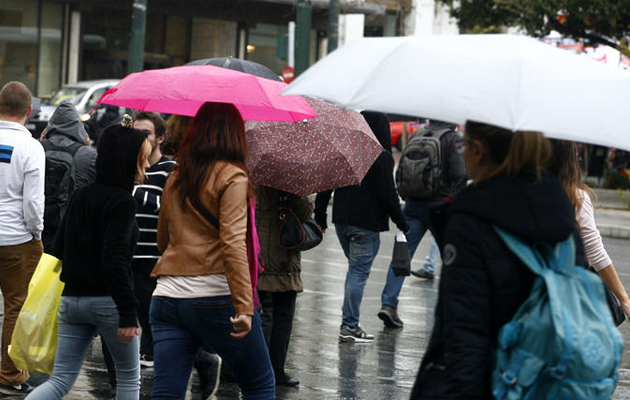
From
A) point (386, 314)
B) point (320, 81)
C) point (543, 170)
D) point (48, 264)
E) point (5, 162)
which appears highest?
point (320, 81)

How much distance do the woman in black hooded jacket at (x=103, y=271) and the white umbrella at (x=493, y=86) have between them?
1.49m

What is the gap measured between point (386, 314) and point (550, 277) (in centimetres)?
566

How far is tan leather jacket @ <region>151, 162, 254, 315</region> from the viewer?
412 cm

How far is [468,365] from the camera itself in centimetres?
294

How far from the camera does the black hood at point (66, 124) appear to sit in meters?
6.95

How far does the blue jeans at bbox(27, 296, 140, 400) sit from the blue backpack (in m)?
2.20

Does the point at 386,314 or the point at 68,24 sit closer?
the point at 386,314

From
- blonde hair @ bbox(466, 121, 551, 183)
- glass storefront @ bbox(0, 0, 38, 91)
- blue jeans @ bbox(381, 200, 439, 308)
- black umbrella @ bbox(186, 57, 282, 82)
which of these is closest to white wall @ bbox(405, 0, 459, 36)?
glass storefront @ bbox(0, 0, 38, 91)

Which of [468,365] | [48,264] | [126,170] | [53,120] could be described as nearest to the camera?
[468,365]

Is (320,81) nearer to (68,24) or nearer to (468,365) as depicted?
(468,365)

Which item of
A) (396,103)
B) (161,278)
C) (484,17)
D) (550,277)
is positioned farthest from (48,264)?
(484,17)

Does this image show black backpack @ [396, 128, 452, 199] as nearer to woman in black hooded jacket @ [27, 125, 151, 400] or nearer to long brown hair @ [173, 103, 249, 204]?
woman in black hooded jacket @ [27, 125, 151, 400]

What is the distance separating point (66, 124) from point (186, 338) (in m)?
3.20

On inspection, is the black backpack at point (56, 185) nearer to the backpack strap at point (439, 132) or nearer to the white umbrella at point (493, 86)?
the backpack strap at point (439, 132)
